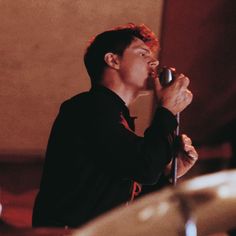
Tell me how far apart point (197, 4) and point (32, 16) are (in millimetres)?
1164

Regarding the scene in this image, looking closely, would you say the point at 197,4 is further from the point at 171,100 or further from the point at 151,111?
the point at 171,100

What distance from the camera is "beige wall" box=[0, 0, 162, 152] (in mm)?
4117

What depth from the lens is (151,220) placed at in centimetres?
114

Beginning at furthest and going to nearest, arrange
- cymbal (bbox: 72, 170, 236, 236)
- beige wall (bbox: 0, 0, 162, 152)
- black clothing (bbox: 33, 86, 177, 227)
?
beige wall (bbox: 0, 0, 162, 152)
black clothing (bbox: 33, 86, 177, 227)
cymbal (bbox: 72, 170, 236, 236)

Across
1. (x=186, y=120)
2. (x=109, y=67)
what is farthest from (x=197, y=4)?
(x=109, y=67)

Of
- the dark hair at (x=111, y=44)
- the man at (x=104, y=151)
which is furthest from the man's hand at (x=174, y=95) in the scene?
the dark hair at (x=111, y=44)

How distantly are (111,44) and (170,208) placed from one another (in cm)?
171

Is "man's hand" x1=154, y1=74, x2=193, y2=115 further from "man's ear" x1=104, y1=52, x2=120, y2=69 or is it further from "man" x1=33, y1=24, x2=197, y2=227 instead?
"man's ear" x1=104, y1=52, x2=120, y2=69

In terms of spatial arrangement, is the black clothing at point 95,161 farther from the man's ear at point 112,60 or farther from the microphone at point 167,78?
the man's ear at point 112,60

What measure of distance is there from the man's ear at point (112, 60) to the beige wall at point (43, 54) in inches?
57.8

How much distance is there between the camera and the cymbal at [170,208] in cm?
112

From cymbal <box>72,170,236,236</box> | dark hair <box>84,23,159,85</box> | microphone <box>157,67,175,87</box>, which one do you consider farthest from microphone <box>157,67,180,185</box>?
cymbal <box>72,170,236,236</box>

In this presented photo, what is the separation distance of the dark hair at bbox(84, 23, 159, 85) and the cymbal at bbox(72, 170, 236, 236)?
5.25 ft

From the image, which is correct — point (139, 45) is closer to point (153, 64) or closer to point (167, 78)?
point (153, 64)
